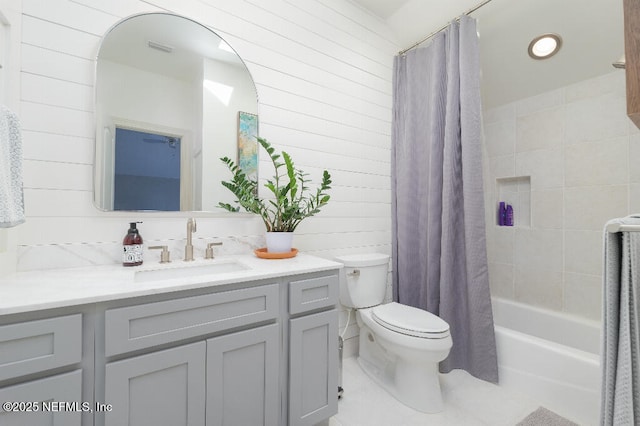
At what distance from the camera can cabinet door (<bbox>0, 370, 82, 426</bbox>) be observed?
721mm

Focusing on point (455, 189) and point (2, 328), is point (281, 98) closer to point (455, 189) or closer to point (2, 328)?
point (455, 189)

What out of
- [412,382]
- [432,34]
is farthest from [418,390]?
[432,34]

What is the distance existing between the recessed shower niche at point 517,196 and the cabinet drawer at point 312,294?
6.31 ft

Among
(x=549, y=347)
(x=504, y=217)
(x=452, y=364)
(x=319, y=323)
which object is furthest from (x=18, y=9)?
(x=504, y=217)

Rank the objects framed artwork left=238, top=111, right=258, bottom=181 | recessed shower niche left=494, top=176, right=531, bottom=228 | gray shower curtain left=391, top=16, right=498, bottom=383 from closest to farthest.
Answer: framed artwork left=238, top=111, right=258, bottom=181, gray shower curtain left=391, top=16, right=498, bottom=383, recessed shower niche left=494, top=176, right=531, bottom=228

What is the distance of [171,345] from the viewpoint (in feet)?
3.10

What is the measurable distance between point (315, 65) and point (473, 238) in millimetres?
1565

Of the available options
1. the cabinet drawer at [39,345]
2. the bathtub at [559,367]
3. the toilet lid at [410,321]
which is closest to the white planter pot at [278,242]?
the toilet lid at [410,321]

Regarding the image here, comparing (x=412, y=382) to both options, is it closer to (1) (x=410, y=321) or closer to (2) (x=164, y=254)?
(1) (x=410, y=321)

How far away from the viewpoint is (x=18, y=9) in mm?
1092

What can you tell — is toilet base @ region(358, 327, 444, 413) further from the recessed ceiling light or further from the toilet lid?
the recessed ceiling light

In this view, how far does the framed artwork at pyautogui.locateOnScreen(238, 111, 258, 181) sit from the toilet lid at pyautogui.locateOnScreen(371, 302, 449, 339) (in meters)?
1.13

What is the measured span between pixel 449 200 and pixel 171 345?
5.59 feet

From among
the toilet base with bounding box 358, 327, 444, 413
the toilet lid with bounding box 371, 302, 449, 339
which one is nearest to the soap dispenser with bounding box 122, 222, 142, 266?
the toilet lid with bounding box 371, 302, 449, 339
